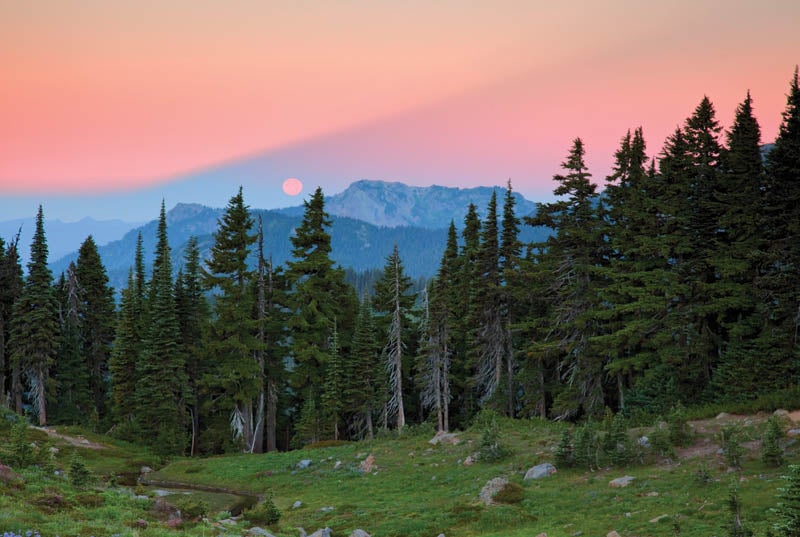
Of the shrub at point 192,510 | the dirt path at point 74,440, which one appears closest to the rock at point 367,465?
the shrub at point 192,510

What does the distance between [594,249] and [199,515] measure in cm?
3294

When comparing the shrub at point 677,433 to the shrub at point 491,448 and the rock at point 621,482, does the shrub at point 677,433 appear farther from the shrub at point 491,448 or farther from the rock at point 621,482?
the shrub at point 491,448

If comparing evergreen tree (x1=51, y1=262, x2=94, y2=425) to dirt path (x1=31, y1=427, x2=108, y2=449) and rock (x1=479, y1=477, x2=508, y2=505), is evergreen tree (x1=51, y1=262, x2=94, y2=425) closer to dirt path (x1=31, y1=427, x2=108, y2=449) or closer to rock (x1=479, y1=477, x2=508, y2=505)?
dirt path (x1=31, y1=427, x2=108, y2=449)

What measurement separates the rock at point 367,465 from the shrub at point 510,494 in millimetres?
11394

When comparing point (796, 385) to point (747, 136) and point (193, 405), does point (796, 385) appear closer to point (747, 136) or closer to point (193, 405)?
point (747, 136)

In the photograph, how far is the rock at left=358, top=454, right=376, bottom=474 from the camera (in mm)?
31911

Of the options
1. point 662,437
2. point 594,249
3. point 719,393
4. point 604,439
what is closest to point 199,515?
point 604,439

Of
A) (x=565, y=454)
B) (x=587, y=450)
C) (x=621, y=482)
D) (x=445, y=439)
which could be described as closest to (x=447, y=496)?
(x=565, y=454)

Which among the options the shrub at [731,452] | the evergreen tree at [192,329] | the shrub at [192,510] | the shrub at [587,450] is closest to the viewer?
the shrub at [192,510]

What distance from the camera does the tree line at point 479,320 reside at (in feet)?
106

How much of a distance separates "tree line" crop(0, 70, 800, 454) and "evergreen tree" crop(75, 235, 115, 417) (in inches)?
9.0

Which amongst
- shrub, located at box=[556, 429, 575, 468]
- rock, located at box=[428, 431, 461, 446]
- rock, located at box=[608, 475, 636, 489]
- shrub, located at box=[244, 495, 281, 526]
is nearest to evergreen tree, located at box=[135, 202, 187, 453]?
rock, located at box=[428, 431, 461, 446]

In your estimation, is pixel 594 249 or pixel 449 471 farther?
pixel 594 249

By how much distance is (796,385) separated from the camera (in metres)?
27.6
